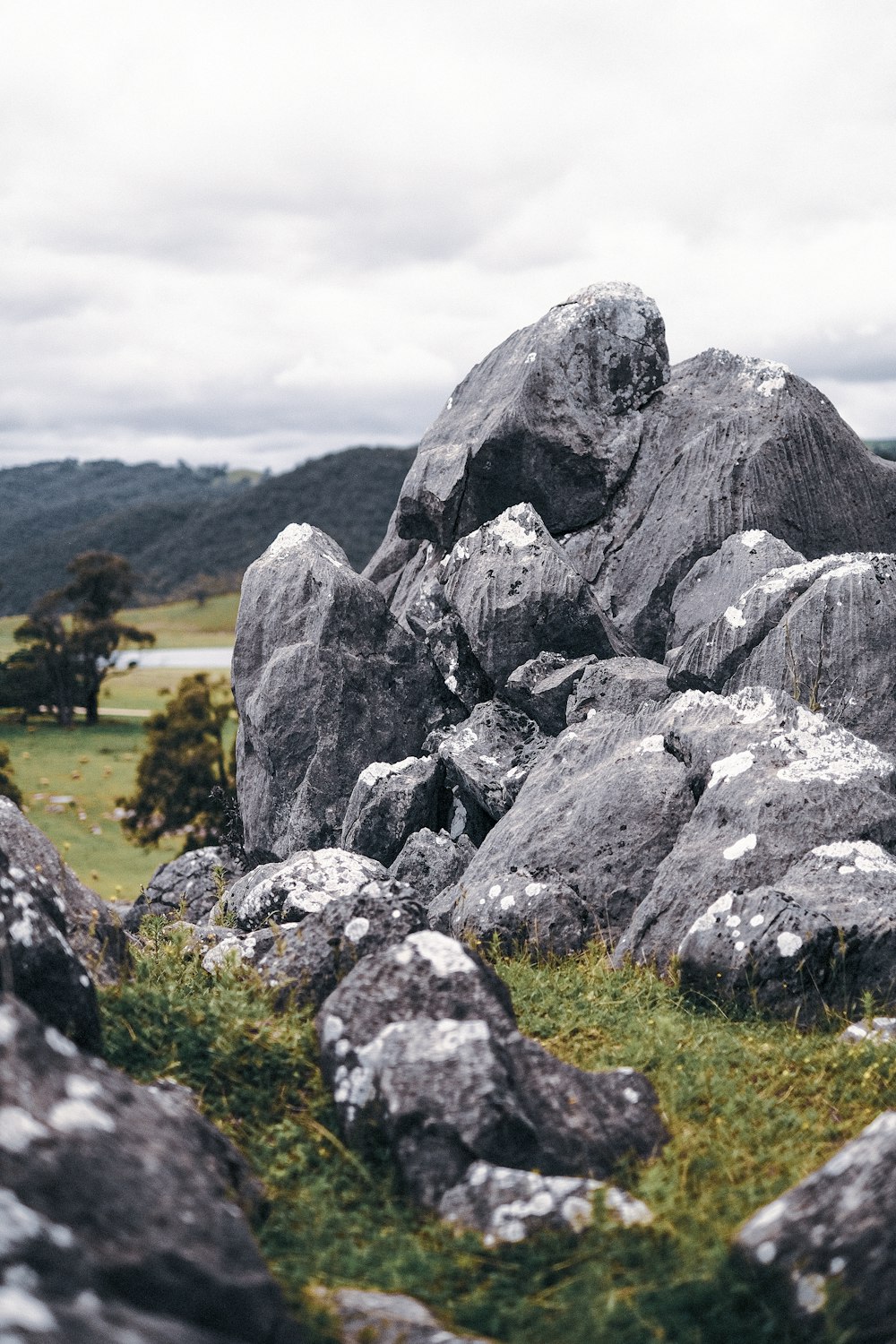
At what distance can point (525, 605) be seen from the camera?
19.7 meters

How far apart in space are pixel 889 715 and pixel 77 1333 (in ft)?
45.1

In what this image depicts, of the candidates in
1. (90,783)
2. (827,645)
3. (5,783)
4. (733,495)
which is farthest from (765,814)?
(90,783)

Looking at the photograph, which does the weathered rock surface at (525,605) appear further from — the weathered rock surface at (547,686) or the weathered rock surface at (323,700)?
the weathered rock surface at (323,700)

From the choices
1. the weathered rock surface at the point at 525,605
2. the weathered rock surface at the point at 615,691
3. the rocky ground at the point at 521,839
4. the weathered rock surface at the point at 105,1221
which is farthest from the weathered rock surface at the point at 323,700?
the weathered rock surface at the point at 105,1221

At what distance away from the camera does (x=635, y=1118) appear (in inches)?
294

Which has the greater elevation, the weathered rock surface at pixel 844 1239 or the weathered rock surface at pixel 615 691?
the weathered rock surface at pixel 615 691

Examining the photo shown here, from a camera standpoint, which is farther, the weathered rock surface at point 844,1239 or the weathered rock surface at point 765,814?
the weathered rock surface at point 765,814

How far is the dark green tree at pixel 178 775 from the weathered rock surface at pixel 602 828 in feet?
176

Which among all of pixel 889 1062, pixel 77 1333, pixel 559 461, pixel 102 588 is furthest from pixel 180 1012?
pixel 102 588

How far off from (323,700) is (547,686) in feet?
18.4

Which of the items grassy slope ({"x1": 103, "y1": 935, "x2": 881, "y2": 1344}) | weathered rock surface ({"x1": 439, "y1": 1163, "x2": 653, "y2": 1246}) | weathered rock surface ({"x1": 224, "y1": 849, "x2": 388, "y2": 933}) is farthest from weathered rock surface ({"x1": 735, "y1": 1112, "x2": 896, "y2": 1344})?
weathered rock surface ({"x1": 224, "y1": 849, "x2": 388, "y2": 933})

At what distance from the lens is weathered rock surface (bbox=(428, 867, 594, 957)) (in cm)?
1238

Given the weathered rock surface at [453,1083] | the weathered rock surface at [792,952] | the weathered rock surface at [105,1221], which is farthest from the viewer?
the weathered rock surface at [792,952]

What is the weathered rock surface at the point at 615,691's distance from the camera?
17.3 m
